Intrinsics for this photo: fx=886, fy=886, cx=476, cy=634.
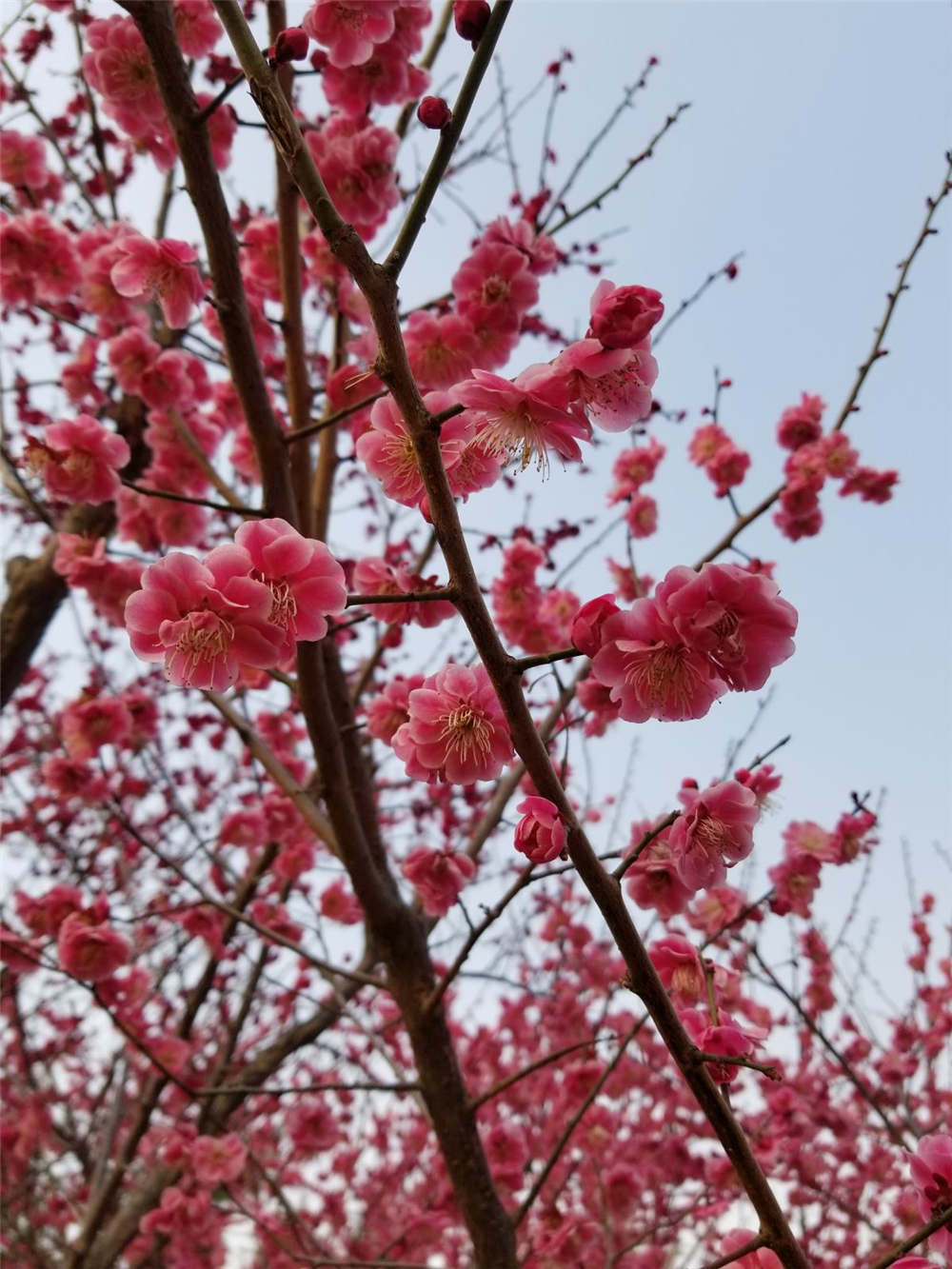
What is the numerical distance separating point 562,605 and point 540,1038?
13.8 feet

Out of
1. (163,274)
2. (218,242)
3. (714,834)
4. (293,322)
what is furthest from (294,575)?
(293,322)

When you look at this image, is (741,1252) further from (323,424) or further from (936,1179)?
(323,424)

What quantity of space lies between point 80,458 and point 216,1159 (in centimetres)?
289

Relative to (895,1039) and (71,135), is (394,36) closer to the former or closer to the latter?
(71,135)

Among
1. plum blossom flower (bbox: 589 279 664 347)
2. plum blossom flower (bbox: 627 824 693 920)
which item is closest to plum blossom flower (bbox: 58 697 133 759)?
plum blossom flower (bbox: 627 824 693 920)

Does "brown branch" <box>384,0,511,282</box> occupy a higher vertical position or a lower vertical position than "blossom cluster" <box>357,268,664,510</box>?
higher

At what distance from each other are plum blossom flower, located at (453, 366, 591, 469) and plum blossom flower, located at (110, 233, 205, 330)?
1.46m

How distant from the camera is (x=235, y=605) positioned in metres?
1.29

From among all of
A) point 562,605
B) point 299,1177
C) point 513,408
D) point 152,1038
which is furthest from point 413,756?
point 299,1177

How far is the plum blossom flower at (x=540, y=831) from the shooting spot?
130 cm

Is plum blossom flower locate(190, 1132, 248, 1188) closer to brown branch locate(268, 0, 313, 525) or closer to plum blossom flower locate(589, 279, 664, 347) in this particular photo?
brown branch locate(268, 0, 313, 525)

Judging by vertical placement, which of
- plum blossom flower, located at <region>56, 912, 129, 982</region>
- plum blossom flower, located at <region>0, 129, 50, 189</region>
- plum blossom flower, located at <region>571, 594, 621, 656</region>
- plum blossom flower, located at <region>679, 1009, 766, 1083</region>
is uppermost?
plum blossom flower, located at <region>0, 129, 50, 189</region>

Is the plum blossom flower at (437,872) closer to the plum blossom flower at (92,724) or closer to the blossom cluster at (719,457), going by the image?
the plum blossom flower at (92,724)

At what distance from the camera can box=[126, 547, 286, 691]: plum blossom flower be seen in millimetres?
1304
